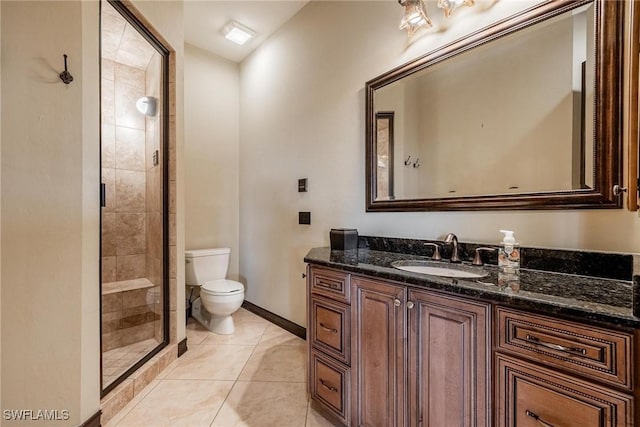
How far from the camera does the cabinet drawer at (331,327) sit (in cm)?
134

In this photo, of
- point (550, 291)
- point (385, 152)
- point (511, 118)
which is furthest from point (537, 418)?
A: point (385, 152)

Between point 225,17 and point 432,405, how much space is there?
10.3ft

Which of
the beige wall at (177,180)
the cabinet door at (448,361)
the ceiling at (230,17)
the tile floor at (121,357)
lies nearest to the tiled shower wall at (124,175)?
the beige wall at (177,180)

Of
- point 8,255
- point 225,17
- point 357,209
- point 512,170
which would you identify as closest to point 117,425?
point 8,255

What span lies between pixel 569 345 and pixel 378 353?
2.14ft

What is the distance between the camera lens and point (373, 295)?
4.00ft

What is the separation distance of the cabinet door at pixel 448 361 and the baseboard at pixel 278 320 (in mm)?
1498

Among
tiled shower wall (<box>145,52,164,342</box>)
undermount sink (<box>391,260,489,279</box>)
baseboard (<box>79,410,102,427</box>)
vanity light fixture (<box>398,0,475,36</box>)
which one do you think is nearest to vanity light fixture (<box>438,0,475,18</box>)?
vanity light fixture (<box>398,0,475,36</box>)

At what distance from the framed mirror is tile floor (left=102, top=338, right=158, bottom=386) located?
1857mm

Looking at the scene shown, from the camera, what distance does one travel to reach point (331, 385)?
1416 millimetres

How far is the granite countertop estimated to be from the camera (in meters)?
0.70

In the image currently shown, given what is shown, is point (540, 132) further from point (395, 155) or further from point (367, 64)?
point (367, 64)

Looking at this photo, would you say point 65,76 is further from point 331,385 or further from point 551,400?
point 551,400

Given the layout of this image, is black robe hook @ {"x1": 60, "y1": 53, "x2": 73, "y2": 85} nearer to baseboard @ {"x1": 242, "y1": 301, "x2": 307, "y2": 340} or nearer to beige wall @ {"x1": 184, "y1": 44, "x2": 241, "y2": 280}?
beige wall @ {"x1": 184, "y1": 44, "x2": 241, "y2": 280}
